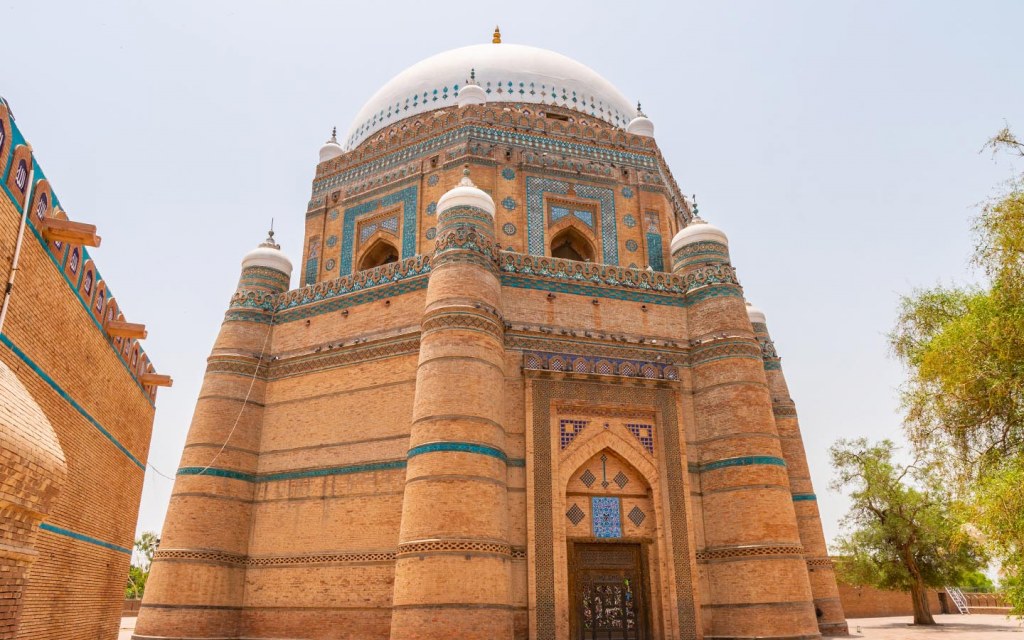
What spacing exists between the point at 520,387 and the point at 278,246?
5.91 meters

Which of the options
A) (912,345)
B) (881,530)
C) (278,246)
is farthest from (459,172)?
(881,530)

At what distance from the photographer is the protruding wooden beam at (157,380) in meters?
9.70

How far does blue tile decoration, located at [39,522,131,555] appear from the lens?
6652 millimetres

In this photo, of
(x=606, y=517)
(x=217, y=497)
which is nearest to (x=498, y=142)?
(x=606, y=517)

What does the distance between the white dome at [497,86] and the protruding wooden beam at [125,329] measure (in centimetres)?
905

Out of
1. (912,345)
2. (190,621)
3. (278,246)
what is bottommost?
(190,621)

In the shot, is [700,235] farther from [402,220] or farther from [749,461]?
[402,220]

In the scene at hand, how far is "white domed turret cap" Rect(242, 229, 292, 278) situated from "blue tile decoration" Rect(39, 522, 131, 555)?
222 inches

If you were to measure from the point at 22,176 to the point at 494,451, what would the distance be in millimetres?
6201

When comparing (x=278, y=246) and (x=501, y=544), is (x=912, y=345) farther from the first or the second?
(x=278, y=246)

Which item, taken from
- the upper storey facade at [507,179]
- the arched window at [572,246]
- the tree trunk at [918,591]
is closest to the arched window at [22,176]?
the upper storey facade at [507,179]

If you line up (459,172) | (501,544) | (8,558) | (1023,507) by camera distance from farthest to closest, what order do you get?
1. (459,172)
2. (501,544)
3. (1023,507)
4. (8,558)

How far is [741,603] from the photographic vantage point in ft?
33.2

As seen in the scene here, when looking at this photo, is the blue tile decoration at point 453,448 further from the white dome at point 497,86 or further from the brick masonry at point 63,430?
the white dome at point 497,86
